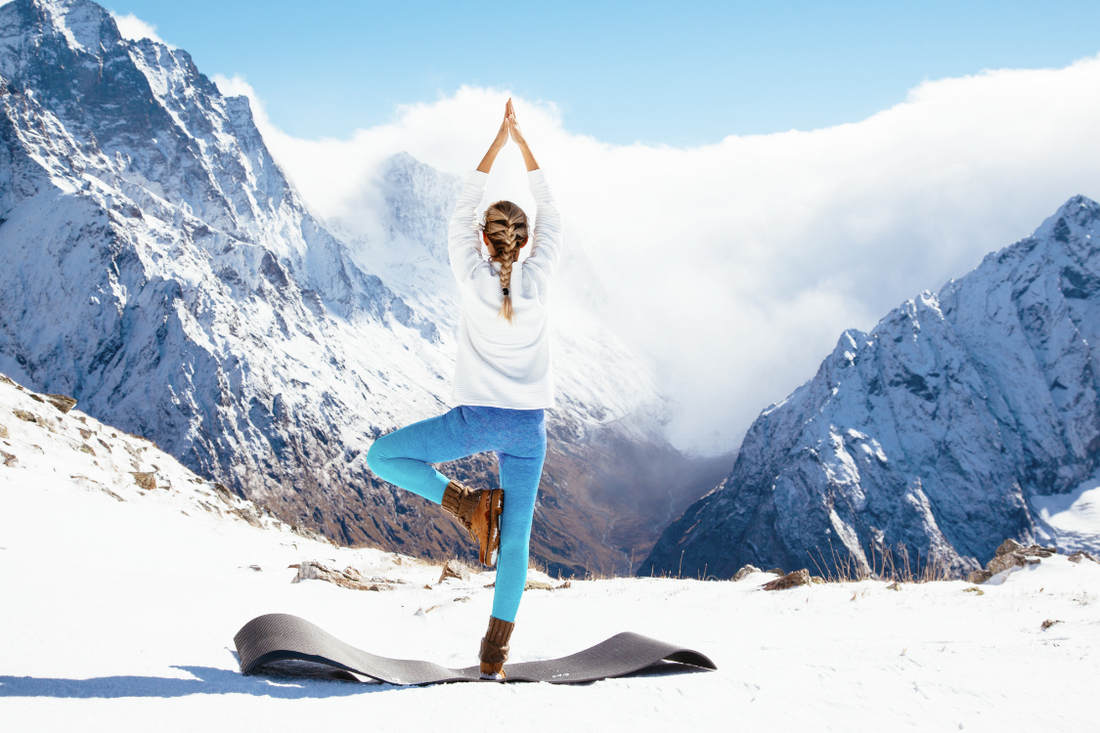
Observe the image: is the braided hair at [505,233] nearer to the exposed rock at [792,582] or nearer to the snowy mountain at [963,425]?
the exposed rock at [792,582]

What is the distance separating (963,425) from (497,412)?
127696 millimetres

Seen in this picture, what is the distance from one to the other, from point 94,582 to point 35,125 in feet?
590

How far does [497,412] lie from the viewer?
3.14 metres

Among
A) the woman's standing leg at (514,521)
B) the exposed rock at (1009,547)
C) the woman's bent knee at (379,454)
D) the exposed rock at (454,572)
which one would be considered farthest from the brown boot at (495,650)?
the exposed rock at (1009,547)

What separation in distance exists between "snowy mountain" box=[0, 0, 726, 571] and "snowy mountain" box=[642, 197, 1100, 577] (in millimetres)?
66614

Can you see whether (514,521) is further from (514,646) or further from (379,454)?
(514,646)

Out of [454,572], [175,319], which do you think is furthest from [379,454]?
[175,319]

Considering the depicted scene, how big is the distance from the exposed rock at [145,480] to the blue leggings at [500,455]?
9341mm

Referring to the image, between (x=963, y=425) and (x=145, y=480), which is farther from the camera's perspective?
(x=963, y=425)

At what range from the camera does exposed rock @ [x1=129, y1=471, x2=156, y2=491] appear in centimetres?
1019

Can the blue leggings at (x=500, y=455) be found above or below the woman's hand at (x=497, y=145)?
below

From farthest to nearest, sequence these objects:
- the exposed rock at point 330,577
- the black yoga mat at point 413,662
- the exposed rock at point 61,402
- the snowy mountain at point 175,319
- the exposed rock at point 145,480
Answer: the snowy mountain at point 175,319 < the exposed rock at point 61,402 < the exposed rock at point 145,480 < the exposed rock at point 330,577 < the black yoga mat at point 413,662

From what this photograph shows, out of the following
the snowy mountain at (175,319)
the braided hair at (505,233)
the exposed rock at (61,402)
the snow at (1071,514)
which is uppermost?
the snowy mountain at (175,319)

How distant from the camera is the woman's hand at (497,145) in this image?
138 inches
